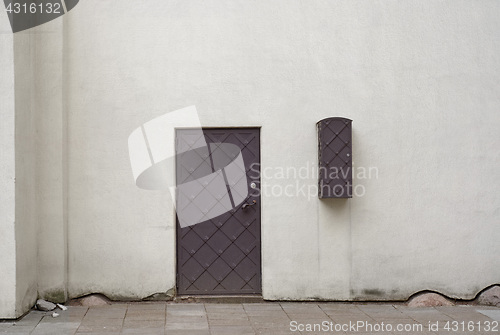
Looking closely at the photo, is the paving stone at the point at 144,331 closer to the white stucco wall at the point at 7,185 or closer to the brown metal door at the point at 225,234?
the brown metal door at the point at 225,234

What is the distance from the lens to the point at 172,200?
736 cm

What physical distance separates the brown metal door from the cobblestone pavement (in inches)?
12.4

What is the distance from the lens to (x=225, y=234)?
7.40 metres

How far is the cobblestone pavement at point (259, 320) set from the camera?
614 centimetres

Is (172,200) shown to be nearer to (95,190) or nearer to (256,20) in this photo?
(95,190)

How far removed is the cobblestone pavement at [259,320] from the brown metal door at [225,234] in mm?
314

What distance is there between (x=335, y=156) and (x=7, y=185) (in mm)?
3922

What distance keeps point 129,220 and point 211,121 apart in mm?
Answer: 1662

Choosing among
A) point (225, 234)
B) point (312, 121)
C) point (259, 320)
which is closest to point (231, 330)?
point (259, 320)

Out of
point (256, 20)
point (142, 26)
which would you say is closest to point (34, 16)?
point (142, 26)

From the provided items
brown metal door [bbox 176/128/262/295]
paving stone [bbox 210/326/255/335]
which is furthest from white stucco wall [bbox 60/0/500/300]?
paving stone [bbox 210/326/255/335]

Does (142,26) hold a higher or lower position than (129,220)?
higher

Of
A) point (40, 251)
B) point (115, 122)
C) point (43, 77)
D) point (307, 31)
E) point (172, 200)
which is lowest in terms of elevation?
point (40, 251)

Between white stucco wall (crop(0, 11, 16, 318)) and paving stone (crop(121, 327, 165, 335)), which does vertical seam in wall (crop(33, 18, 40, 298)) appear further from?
paving stone (crop(121, 327, 165, 335))
